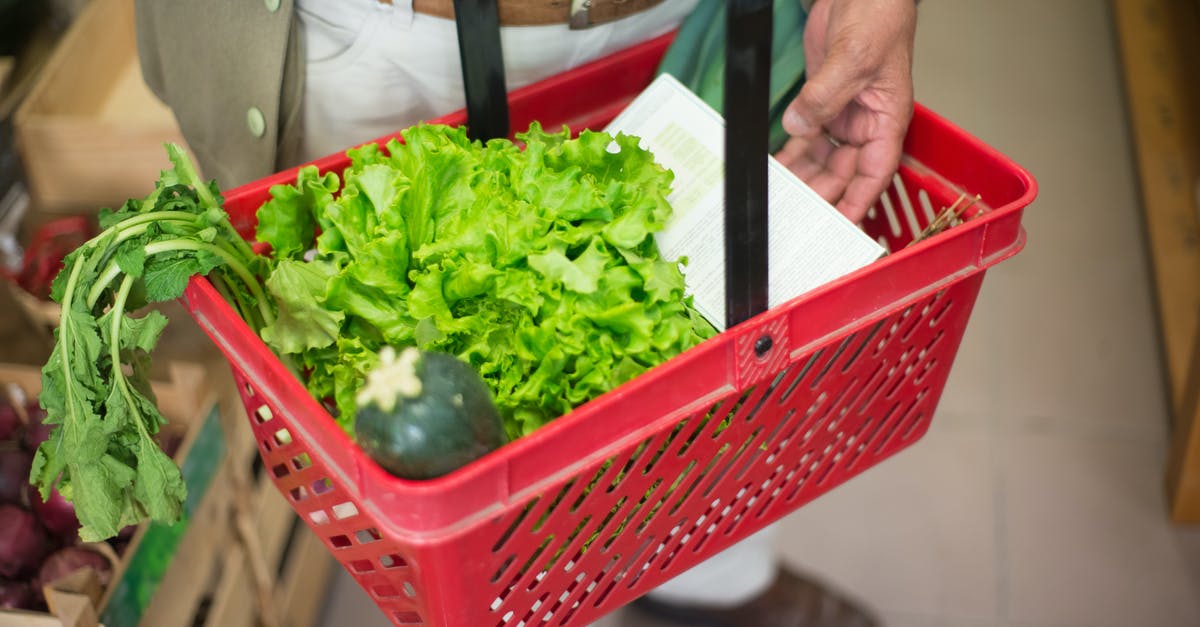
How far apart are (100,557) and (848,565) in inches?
48.3

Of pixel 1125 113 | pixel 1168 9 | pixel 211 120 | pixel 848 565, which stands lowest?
pixel 848 565

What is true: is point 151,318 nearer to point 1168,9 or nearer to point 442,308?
point 442,308

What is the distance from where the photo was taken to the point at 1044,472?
83.5 inches

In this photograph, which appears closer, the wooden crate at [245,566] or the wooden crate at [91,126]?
the wooden crate at [245,566]

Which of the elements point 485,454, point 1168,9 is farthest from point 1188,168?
point 485,454

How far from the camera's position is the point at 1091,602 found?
1.93 meters

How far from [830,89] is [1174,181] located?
6.11 feet

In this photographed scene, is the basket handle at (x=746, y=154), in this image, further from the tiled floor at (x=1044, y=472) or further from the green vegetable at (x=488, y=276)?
the tiled floor at (x=1044, y=472)

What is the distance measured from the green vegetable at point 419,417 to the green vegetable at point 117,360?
21cm

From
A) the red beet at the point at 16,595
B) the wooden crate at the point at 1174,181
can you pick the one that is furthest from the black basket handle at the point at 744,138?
the wooden crate at the point at 1174,181

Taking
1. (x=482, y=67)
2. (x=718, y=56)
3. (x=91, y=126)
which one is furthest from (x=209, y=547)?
(x=718, y=56)

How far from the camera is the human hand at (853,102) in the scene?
3.27 feet

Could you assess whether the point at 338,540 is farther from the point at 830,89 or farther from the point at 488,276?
the point at 830,89

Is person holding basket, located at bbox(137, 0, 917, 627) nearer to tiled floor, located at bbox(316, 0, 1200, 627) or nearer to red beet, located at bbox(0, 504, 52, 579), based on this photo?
red beet, located at bbox(0, 504, 52, 579)
